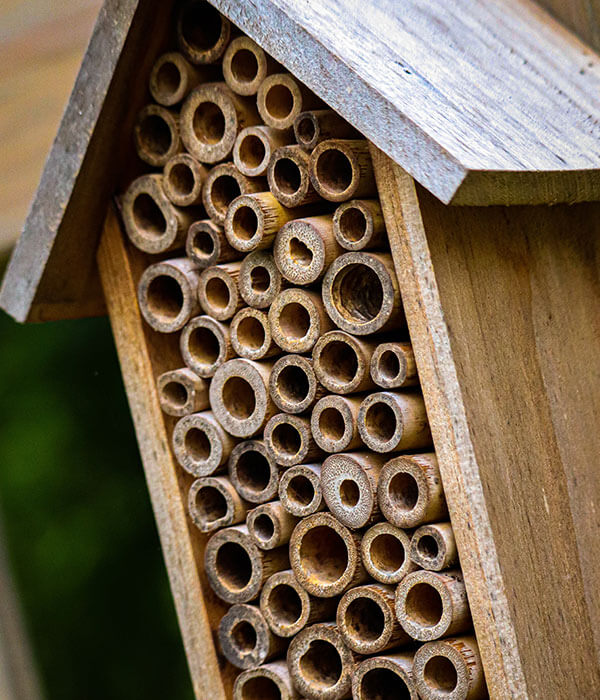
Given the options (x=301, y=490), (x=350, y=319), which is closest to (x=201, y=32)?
(x=350, y=319)

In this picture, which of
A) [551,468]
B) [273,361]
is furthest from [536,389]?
[273,361]

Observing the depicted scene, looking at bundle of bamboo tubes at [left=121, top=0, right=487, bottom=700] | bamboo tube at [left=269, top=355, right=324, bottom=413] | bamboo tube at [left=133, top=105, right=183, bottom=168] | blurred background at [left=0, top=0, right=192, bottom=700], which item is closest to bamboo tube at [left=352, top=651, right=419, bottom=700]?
bundle of bamboo tubes at [left=121, top=0, right=487, bottom=700]

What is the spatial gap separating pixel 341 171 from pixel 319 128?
48 mm

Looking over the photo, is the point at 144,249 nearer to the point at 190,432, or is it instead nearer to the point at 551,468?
the point at 190,432

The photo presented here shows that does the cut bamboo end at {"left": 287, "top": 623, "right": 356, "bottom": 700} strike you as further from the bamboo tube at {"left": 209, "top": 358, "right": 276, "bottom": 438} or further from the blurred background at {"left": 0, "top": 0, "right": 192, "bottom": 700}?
the blurred background at {"left": 0, "top": 0, "right": 192, "bottom": 700}

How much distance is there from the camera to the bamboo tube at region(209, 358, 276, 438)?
33.4 inches

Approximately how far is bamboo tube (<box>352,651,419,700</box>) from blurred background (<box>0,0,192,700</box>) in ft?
2.97

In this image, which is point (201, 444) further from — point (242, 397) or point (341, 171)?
point (341, 171)

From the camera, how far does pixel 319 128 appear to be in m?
0.79

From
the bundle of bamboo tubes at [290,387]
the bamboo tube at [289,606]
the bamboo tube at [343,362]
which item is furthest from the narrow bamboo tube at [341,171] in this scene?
the bamboo tube at [289,606]

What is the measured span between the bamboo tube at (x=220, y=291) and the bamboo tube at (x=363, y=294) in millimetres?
103

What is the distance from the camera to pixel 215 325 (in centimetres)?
88

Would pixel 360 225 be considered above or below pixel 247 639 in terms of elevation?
above

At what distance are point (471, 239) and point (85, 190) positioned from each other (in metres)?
0.36
